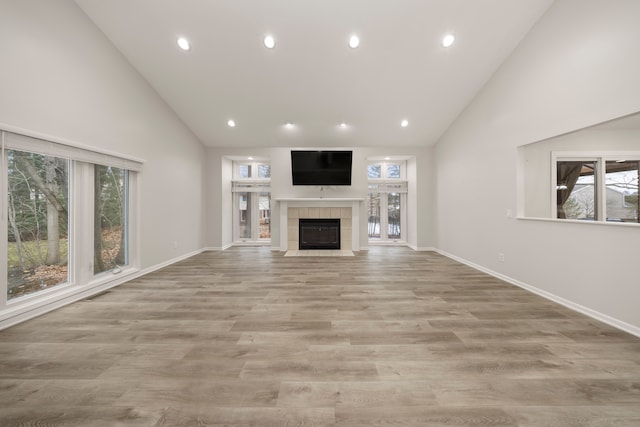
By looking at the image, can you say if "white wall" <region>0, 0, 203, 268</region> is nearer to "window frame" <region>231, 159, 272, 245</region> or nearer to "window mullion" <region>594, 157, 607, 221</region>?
"window frame" <region>231, 159, 272, 245</region>

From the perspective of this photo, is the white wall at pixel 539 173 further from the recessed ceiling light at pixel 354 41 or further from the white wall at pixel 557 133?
the recessed ceiling light at pixel 354 41

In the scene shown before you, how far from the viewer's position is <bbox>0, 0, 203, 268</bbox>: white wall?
92.9 inches

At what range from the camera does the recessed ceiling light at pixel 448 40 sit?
11.1 ft

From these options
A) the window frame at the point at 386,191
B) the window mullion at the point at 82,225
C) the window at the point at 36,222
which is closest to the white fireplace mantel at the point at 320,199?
the window frame at the point at 386,191

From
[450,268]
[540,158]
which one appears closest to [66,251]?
[450,268]

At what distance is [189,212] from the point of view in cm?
545

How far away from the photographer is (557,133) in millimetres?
2855

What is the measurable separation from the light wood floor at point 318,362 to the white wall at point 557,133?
0.38 meters

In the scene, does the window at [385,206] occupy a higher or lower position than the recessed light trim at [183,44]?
lower

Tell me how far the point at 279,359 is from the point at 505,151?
163 inches

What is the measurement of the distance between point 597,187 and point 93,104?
6.33m

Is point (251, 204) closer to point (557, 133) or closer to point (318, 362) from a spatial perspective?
point (318, 362)

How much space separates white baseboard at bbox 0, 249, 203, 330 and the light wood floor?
0.14 meters

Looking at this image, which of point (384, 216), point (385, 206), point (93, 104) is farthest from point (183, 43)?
point (384, 216)
